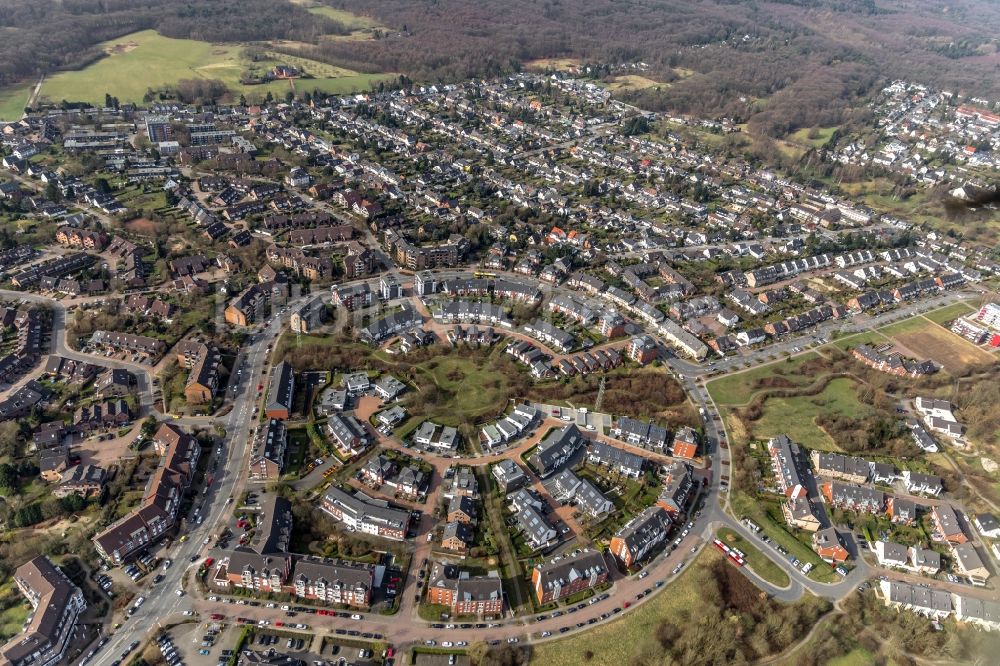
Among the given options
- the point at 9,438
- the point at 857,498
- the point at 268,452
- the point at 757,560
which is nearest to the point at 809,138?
the point at 857,498

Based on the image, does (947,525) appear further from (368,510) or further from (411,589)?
(368,510)

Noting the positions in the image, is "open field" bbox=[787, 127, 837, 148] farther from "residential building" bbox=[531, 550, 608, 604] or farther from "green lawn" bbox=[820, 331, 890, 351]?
"residential building" bbox=[531, 550, 608, 604]

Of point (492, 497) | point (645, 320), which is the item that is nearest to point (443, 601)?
point (492, 497)

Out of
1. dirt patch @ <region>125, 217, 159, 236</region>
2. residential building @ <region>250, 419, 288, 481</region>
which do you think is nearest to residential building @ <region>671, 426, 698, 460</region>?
residential building @ <region>250, 419, 288, 481</region>

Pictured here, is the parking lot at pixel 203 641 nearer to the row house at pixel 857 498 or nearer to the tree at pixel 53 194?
the row house at pixel 857 498

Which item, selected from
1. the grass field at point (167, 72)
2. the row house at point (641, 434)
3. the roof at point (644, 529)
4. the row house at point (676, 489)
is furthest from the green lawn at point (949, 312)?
the grass field at point (167, 72)

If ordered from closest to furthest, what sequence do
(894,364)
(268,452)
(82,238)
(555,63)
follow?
(268,452) < (894,364) < (82,238) < (555,63)
